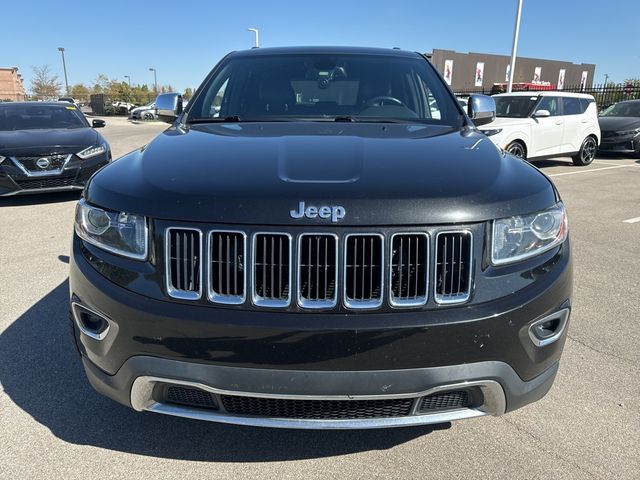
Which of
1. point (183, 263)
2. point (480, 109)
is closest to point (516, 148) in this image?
point (480, 109)

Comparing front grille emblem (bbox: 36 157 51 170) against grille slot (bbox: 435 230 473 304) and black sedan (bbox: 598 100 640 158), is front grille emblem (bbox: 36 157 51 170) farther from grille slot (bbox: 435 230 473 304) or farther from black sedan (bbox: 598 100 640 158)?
black sedan (bbox: 598 100 640 158)

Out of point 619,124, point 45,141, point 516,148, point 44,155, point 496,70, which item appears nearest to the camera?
point 44,155

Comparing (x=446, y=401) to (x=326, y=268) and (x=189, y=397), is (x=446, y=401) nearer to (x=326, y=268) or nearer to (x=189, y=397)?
(x=326, y=268)

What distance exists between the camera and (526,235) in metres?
1.92

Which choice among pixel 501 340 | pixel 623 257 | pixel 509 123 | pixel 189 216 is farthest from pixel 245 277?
pixel 509 123

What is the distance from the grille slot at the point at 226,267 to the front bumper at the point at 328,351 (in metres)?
0.06

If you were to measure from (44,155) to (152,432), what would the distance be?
6.19 meters

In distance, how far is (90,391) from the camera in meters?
2.69

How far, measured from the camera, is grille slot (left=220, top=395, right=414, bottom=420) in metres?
1.89

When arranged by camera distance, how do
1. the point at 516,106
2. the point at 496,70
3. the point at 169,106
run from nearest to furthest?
the point at 169,106, the point at 516,106, the point at 496,70

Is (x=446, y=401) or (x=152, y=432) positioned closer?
(x=446, y=401)

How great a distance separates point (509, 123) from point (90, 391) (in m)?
9.39

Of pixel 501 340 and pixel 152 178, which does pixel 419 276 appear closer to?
pixel 501 340

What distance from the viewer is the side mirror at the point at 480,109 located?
349 cm
